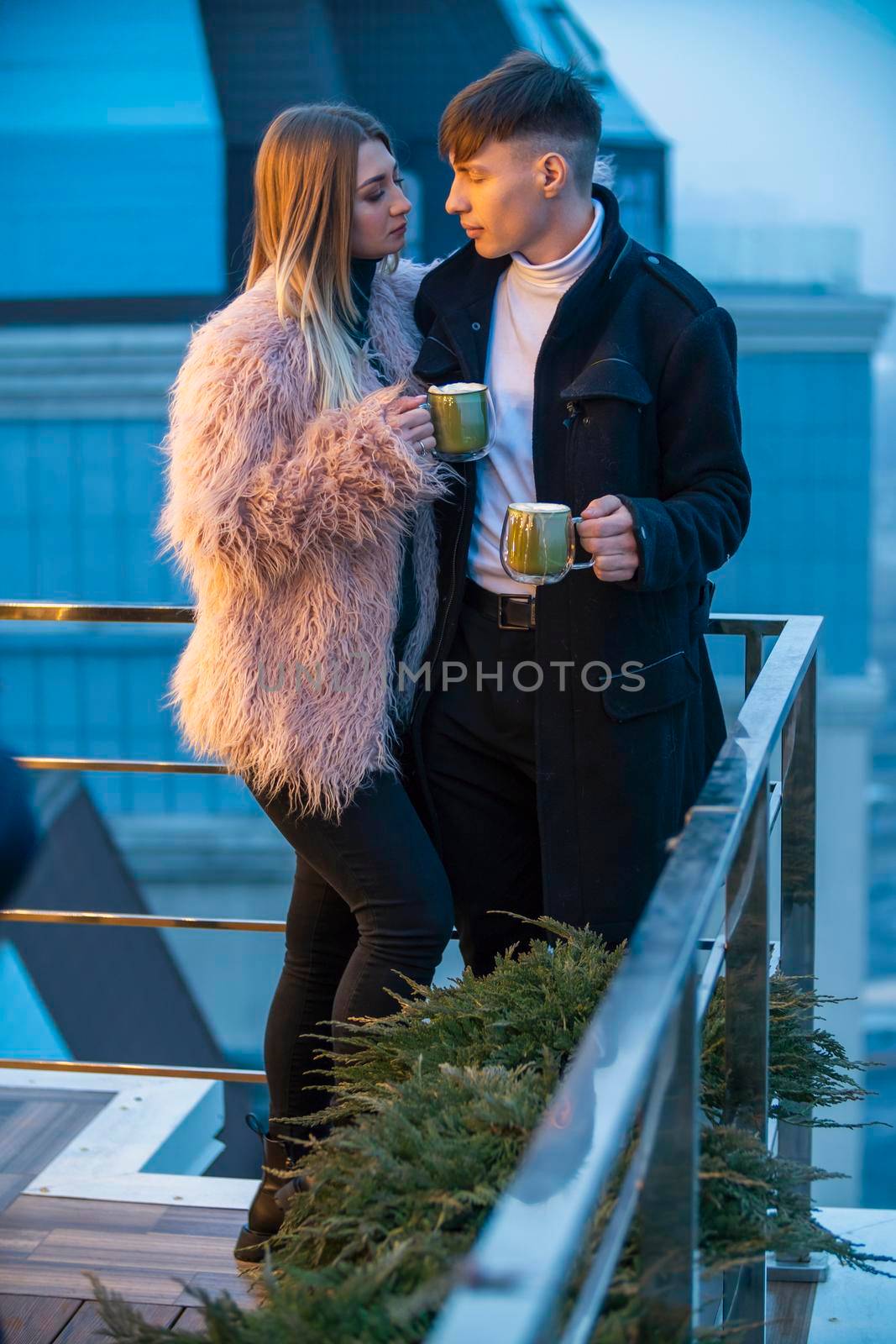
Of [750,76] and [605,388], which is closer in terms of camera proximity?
[605,388]

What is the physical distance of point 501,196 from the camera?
178cm

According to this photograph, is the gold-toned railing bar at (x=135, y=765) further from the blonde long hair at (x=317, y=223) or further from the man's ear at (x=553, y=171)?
the man's ear at (x=553, y=171)

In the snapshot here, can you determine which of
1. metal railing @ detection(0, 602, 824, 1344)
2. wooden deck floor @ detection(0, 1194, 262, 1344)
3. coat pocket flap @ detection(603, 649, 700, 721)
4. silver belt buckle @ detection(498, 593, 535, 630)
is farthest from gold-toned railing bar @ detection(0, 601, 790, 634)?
wooden deck floor @ detection(0, 1194, 262, 1344)

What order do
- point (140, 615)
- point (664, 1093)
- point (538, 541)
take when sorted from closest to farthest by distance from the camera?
point (664, 1093) < point (538, 541) < point (140, 615)

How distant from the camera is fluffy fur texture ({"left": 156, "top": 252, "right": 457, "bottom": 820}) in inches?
67.1

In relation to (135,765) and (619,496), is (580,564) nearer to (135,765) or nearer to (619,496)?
(619,496)

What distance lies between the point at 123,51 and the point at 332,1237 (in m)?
16.0

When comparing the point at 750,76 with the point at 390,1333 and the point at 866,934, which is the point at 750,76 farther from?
the point at 390,1333

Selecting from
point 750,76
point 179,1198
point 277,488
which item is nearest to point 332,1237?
point 277,488

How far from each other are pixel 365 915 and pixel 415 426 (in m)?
0.57

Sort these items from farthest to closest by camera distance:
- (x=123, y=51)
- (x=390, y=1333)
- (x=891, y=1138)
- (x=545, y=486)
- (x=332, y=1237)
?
(x=891, y=1138) < (x=123, y=51) < (x=545, y=486) < (x=332, y=1237) < (x=390, y=1333)

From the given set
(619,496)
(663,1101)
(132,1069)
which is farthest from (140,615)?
(663,1101)

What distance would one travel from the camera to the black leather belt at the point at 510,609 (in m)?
1.87

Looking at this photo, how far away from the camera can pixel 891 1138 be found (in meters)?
20.5
